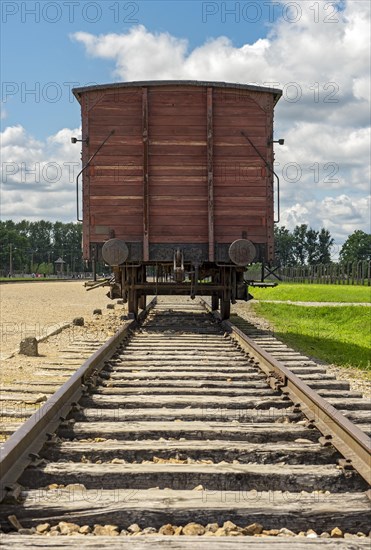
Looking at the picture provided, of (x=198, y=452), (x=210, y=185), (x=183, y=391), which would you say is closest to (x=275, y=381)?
(x=183, y=391)

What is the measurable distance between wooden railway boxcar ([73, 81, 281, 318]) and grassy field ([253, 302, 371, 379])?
6.80ft

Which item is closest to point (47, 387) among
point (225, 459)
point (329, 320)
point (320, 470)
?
point (225, 459)

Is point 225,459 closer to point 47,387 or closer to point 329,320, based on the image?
point 47,387

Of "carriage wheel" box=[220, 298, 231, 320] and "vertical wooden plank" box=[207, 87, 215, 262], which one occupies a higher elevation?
"vertical wooden plank" box=[207, 87, 215, 262]

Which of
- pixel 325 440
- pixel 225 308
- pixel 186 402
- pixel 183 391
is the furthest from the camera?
pixel 225 308

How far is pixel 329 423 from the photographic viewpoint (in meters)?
4.05

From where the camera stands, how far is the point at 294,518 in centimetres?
279

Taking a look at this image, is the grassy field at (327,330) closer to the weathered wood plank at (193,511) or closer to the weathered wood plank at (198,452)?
the weathered wood plank at (198,452)

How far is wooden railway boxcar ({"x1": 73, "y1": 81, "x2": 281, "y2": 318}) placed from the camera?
35.3ft

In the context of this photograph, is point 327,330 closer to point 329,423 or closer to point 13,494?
point 329,423

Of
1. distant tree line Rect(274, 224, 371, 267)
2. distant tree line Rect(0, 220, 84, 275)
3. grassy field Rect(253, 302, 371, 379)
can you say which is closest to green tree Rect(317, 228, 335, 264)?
distant tree line Rect(274, 224, 371, 267)

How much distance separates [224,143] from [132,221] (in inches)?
80.3

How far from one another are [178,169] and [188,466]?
26.5 feet

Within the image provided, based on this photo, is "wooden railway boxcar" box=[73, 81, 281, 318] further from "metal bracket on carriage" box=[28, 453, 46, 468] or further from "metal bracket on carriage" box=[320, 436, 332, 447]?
"metal bracket on carriage" box=[28, 453, 46, 468]
